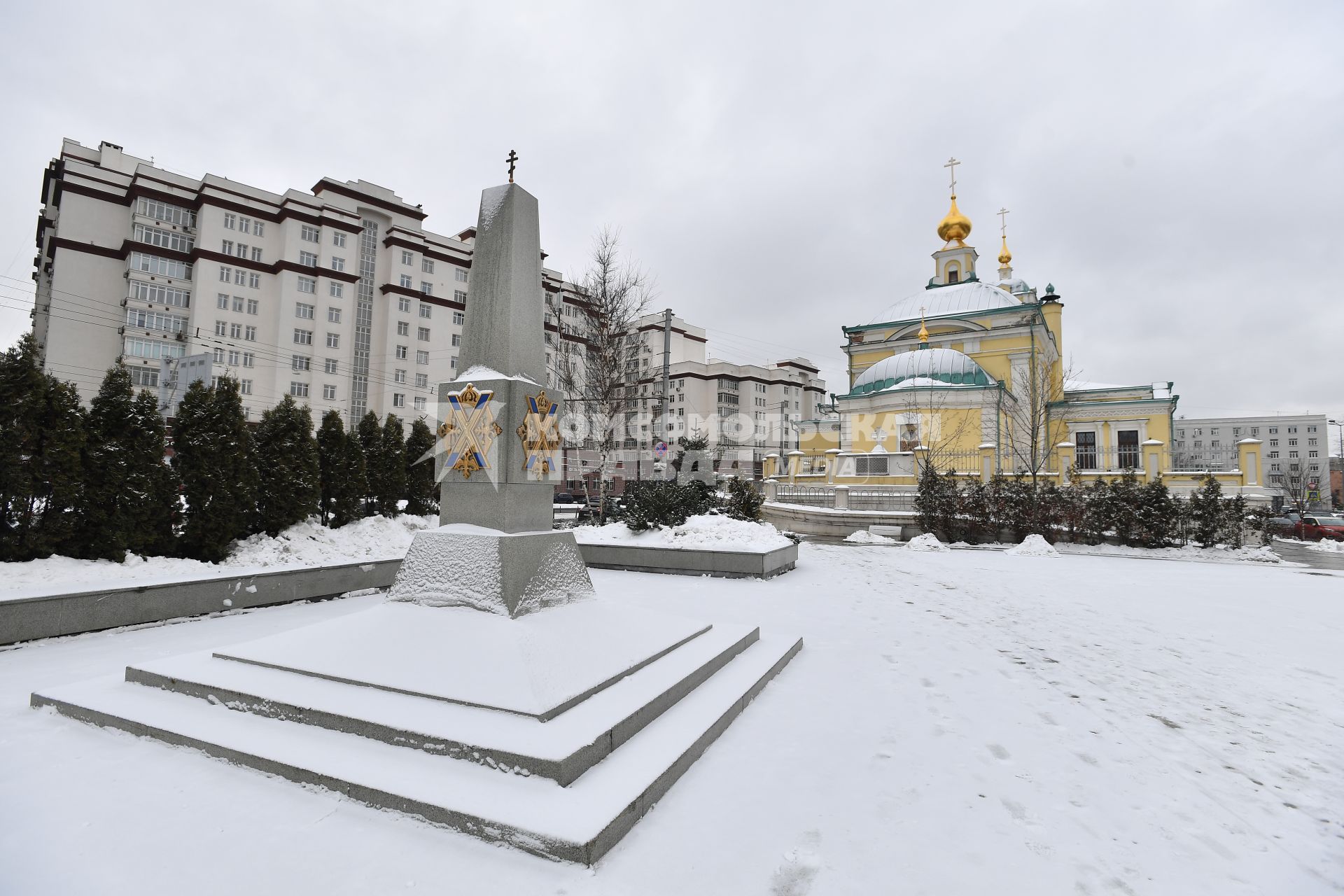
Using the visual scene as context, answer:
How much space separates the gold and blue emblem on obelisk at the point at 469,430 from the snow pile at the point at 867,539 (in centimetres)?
1541

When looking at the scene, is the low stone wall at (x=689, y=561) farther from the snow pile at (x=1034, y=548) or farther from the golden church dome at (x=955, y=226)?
the golden church dome at (x=955, y=226)

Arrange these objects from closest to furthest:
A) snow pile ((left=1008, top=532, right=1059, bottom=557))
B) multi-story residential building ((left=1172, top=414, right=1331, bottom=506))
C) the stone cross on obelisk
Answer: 1. the stone cross on obelisk
2. snow pile ((left=1008, top=532, right=1059, bottom=557))
3. multi-story residential building ((left=1172, top=414, right=1331, bottom=506))

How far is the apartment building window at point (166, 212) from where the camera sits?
36.1 metres

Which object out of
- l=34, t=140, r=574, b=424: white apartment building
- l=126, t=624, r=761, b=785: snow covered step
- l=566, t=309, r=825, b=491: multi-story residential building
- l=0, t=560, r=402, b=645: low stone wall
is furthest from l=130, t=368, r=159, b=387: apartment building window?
l=126, t=624, r=761, b=785: snow covered step

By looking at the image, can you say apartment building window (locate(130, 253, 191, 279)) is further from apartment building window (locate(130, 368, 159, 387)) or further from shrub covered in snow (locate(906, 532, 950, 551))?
shrub covered in snow (locate(906, 532, 950, 551))

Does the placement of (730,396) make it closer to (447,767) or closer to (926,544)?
(926,544)

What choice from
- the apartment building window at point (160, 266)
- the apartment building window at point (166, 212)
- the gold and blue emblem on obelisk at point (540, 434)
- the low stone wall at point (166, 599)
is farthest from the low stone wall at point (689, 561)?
the apartment building window at point (160, 266)

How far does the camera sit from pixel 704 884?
242 cm

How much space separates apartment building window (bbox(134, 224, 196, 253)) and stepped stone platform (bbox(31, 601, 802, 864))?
1749 inches

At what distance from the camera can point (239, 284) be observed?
38156 mm

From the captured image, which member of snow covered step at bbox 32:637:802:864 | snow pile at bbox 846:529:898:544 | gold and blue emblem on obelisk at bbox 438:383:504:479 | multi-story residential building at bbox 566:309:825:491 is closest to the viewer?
snow covered step at bbox 32:637:802:864

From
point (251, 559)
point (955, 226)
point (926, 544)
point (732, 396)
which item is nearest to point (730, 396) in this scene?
point (732, 396)

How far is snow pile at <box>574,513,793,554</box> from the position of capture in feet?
35.6

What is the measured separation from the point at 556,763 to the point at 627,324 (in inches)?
763
